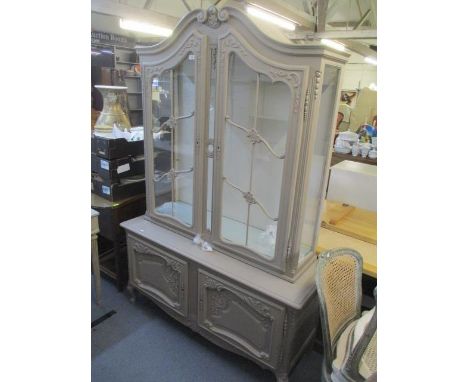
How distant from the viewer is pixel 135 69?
5.40 meters

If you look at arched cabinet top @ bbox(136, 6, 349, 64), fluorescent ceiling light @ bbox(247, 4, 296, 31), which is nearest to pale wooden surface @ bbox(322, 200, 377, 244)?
arched cabinet top @ bbox(136, 6, 349, 64)

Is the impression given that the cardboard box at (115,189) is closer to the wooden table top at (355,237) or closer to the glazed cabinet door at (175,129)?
the glazed cabinet door at (175,129)

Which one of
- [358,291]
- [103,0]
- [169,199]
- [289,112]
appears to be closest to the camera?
[289,112]

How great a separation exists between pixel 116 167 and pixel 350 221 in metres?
1.58

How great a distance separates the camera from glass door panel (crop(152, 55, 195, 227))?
→ 1.62 meters

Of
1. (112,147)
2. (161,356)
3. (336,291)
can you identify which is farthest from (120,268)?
(336,291)

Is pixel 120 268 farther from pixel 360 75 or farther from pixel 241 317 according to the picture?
pixel 360 75

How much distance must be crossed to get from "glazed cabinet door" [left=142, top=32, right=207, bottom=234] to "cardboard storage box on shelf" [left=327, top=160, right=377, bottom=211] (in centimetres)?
79

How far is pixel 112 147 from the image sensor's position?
6.49ft

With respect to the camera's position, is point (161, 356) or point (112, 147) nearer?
point (161, 356)
